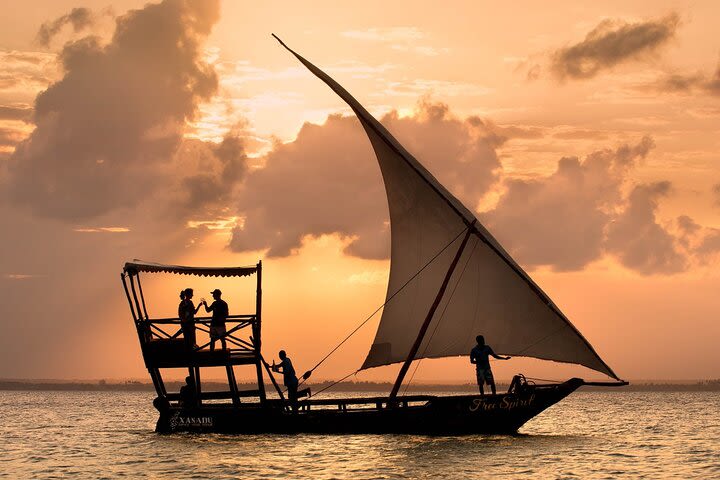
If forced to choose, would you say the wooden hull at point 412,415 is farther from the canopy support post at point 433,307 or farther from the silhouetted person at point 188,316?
the silhouetted person at point 188,316

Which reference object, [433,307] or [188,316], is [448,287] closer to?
[433,307]

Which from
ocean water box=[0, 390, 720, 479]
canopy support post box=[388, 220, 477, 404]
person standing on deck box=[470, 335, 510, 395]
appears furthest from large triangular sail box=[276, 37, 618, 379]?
ocean water box=[0, 390, 720, 479]

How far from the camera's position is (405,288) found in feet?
128

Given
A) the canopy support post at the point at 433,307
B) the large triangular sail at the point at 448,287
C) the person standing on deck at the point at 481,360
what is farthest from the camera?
the canopy support post at the point at 433,307

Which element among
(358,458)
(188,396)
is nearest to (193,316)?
(188,396)

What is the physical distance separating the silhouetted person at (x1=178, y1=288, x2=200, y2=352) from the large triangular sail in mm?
6673

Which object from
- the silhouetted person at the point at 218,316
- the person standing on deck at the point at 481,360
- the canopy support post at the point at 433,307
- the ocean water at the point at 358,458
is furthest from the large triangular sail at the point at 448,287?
the silhouetted person at the point at 218,316

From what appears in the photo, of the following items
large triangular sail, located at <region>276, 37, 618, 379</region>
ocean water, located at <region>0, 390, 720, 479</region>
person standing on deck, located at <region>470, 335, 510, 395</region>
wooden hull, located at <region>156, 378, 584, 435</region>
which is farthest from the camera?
wooden hull, located at <region>156, 378, 584, 435</region>

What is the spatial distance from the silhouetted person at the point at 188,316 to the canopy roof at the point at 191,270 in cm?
102

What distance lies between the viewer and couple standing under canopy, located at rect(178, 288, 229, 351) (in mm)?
36938

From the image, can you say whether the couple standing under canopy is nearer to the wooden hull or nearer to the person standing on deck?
the wooden hull

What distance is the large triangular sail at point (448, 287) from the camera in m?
36.1

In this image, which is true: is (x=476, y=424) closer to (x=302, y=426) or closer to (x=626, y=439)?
A: (x=302, y=426)

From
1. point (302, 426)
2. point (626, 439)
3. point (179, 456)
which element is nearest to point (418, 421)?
point (302, 426)
